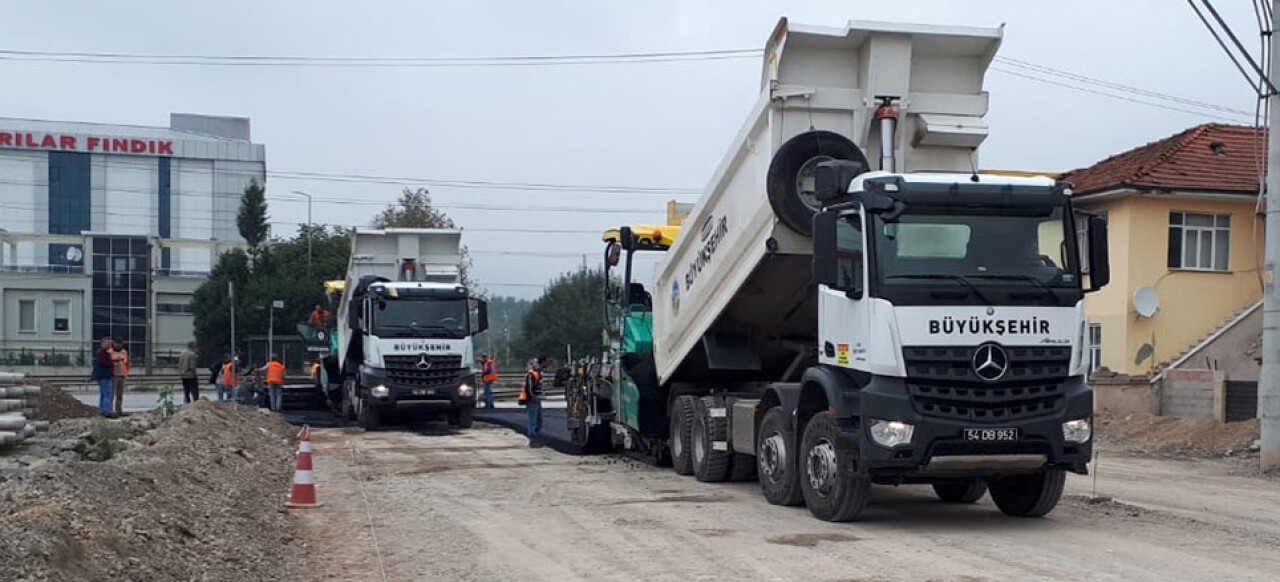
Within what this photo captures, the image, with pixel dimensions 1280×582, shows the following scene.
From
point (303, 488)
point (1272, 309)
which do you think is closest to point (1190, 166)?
point (1272, 309)

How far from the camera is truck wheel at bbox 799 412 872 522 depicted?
10422mm

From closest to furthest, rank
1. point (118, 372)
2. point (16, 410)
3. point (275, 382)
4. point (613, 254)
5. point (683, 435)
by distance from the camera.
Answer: point (683, 435) < point (613, 254) < point (16, 410) < point (118, 372) < point (275, 382)

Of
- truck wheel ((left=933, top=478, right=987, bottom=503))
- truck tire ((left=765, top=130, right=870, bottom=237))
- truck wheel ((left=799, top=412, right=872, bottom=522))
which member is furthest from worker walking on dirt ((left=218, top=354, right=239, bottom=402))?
truck wheel ((left=799, top=412, right=872, bottom=522))

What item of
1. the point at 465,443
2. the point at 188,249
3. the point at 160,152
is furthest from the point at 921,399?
the point at 160,152

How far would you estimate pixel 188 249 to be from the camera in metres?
91.2

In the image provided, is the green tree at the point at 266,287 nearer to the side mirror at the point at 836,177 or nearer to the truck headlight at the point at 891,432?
the side mirror at the point at 836,177

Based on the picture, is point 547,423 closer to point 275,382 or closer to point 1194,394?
point 275,382

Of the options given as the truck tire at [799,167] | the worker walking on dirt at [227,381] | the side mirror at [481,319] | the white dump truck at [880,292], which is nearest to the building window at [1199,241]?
the side mirror at [481,319]

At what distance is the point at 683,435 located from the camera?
48.1 ft

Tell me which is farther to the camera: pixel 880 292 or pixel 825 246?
pixel 825 246

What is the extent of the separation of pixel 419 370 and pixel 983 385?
15.1m

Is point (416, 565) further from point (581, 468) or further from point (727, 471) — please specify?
point (581, 468)

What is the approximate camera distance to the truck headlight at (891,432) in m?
9.87

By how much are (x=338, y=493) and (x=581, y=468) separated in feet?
12.0
